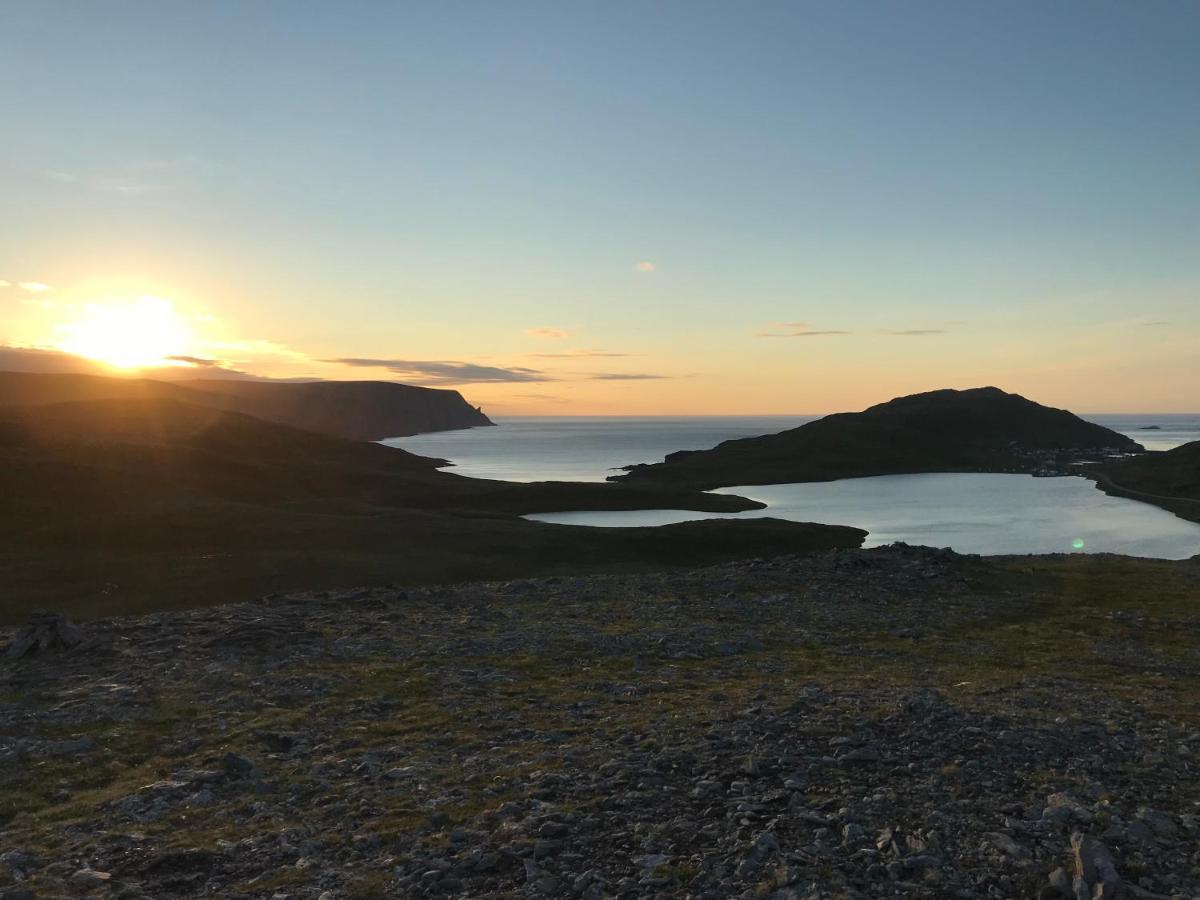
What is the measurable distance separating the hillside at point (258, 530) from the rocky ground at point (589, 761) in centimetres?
2506

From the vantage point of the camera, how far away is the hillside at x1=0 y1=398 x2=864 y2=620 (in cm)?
5516

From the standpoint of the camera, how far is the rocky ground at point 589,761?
11938mm

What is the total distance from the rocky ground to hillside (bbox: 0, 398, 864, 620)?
25.1 m

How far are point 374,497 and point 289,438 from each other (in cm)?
4911

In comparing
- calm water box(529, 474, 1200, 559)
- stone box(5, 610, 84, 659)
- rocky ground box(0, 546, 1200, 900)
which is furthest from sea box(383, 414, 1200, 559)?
stone box(5, 610, 84, 659)

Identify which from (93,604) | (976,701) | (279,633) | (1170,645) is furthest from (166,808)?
(93,604)

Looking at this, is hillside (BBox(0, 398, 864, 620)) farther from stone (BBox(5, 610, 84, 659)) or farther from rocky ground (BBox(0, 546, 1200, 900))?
rocky ground (BBox(0, 546, 1200, 900))

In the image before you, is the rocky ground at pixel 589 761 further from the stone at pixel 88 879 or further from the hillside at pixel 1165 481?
the hillside at pixel 1165 481

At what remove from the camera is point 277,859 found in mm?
12922

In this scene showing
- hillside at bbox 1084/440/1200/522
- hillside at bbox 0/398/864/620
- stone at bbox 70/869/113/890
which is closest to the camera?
stone at bbox 70/869/113/890

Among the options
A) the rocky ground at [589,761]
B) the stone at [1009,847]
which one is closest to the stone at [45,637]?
the rocky ground at [589,761]

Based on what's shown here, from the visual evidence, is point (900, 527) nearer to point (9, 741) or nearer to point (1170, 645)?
point (1170, 645)

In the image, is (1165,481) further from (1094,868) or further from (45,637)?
(45,637)

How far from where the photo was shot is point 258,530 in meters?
73.2
